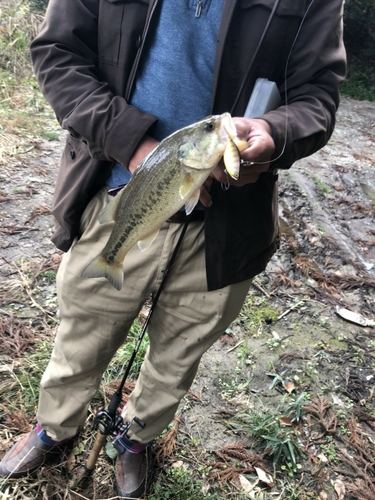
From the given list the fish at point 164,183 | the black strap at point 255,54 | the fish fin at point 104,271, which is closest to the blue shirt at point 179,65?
the black strap at point 255,54

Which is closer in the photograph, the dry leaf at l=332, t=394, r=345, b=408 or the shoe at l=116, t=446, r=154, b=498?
the shoe at l=116, t=446, r=154, b=498

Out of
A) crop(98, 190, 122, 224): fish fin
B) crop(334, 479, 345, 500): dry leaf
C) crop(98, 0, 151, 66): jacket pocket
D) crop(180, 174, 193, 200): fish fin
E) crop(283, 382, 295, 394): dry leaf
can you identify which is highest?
crop(98, 0, 151, 66): jacket pocket

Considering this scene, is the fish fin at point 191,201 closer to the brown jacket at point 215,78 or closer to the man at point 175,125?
the man at point 175,125

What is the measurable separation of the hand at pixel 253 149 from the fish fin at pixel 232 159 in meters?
0.07

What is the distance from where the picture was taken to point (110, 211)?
1.59 meters

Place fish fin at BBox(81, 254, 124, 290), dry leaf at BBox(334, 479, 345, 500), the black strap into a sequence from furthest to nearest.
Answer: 1. dry leaf at BBox(334, 479, 345, 500)
2. fish fin at BBox(81, 254, 124, 290)
3. the black strap

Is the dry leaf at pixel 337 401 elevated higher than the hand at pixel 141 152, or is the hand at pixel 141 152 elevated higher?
the hand at pixel 141 152

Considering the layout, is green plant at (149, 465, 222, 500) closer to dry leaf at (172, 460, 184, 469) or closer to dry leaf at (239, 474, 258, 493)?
dry leaf at (172, 460, 184, 469)

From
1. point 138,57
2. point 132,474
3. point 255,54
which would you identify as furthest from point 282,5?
point 132,474

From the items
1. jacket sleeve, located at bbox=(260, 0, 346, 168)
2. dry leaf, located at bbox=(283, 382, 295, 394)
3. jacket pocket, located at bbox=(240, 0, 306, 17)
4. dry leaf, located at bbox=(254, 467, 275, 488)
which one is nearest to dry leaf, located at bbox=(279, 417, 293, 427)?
dry leaf, located at bbox=(283, 382, 295, 394)

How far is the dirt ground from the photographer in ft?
8.26

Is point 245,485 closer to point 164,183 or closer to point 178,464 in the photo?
point 178,464

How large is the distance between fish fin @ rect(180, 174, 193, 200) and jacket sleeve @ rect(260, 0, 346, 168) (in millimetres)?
330

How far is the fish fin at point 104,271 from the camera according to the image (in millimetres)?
1660
